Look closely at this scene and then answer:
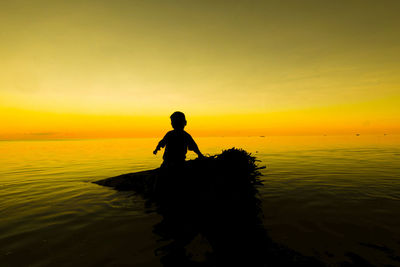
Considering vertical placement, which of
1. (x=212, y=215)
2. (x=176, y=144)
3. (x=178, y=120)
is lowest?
(x=212, y=215)

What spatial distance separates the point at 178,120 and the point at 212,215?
3396mm

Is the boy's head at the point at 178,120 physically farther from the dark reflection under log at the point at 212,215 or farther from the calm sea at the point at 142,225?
the calm sea at the point at 142,225

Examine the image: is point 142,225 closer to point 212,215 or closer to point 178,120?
point 212,215

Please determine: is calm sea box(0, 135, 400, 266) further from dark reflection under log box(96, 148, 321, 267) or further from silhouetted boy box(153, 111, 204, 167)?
silhouetted boy box(153, 111, 204, 167)

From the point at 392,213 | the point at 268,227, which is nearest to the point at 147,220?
the point at 268,227

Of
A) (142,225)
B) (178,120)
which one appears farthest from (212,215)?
(178,120)

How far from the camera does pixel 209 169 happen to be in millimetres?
7852

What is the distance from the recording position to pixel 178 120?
7074mm

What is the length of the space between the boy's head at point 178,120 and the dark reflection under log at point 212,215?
4.97ft

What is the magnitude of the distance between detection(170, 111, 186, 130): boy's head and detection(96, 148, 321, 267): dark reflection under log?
1514mm

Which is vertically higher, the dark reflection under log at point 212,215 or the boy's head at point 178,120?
the boy's head at point 178,120

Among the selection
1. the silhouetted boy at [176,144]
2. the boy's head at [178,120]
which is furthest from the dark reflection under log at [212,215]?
the boy's head at [178,120]

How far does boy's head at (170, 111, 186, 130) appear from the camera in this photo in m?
7.04

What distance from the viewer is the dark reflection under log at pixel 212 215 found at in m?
4.00
